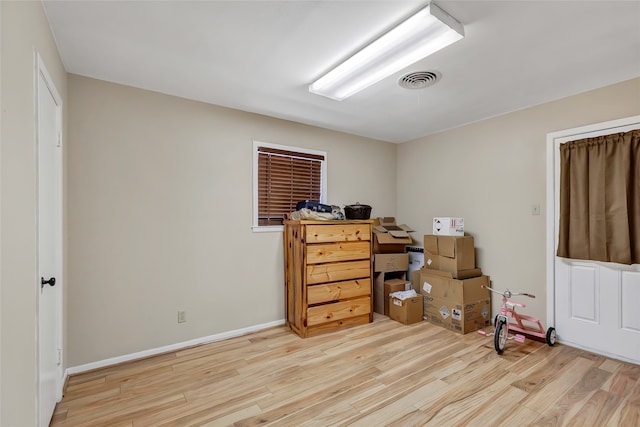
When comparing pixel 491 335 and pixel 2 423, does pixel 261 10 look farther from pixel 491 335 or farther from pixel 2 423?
pixel 491 335

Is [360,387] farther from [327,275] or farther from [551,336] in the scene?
[551,336]

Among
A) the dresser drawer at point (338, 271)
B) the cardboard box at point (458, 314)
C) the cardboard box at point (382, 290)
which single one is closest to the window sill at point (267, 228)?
the dresser drawer at point (338, 271)

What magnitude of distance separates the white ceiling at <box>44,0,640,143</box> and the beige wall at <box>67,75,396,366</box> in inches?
10.8

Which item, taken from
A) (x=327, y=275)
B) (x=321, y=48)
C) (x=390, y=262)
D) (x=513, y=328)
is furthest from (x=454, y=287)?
(x=321, y=48)

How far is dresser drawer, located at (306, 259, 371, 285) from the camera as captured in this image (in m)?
3.36

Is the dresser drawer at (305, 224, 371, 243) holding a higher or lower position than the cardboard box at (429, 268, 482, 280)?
higher

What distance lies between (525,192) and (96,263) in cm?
441

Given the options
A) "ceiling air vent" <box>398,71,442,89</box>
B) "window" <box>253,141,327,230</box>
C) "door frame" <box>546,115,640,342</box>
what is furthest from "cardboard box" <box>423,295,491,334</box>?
"ceiling air vent" <box>398,71,442,89</box>

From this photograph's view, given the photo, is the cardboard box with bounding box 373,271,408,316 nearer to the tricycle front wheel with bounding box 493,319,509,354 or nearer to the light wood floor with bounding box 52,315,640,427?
the light wood floor with bounding box 52,315,640,427

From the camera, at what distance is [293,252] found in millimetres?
3514

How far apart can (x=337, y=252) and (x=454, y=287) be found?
1.40 m


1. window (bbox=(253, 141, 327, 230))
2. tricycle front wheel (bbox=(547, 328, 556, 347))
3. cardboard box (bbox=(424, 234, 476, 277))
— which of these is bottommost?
tricycle front wheel (bbox=(547, 328, 556, 347))

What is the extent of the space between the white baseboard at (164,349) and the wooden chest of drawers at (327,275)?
1.31 ft

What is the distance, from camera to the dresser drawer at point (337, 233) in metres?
3.36
